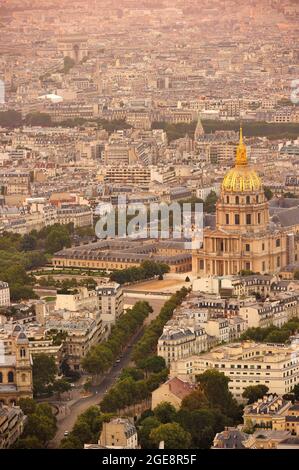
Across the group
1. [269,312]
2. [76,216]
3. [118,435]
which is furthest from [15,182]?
[118,435]

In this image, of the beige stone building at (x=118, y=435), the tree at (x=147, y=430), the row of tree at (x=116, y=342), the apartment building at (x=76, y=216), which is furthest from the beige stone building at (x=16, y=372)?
the apartment building at (x=76, y=216)

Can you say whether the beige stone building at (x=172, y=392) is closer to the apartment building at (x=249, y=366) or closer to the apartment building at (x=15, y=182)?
the apartment building at (x=249, y=366)

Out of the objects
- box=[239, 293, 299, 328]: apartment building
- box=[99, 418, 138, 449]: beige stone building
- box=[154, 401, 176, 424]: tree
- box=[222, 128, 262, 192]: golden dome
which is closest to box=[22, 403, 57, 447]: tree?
box=[99, 418, 138, 449]: beige stone building

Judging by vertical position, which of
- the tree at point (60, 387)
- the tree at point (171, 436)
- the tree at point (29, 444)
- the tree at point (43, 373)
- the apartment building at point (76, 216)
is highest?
the tree at point (171, 436)

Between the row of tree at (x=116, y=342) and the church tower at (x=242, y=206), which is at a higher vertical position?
the church tower at (x=242, y=206)

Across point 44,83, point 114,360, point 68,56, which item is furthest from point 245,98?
point 114,360

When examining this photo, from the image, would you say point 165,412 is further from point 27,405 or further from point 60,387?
point 60,387
